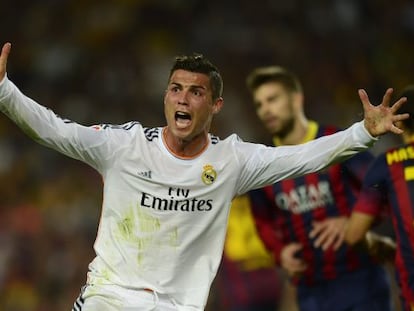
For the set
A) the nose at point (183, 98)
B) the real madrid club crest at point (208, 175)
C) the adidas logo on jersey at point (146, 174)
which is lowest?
the real madrid club crest at point (208, 175)

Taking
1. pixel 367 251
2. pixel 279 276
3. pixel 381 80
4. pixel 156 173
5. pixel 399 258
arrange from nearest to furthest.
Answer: pixel 156 173
pixel 399 258
pixel 367 251
pixel 279 276
pixel 381 80

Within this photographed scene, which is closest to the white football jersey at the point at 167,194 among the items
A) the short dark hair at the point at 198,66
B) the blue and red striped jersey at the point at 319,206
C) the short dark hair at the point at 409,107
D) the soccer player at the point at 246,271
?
the short dark hair at the point at 198,66

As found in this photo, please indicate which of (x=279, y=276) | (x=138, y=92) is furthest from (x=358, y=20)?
(x=279, y=276)

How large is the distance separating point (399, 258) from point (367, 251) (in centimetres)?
→ 67

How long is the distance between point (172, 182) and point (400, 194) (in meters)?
1.31

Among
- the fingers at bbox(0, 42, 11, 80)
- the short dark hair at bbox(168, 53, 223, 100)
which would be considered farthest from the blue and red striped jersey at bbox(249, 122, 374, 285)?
the fingers at bbox(0, 42, 11, 80)

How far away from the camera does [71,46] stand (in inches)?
552

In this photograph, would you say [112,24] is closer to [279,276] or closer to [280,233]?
[279,276]

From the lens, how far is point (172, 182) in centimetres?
482

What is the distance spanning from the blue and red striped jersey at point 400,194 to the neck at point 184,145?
107 centimetres

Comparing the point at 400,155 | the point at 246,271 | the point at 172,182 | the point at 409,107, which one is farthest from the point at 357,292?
the point at 246,271

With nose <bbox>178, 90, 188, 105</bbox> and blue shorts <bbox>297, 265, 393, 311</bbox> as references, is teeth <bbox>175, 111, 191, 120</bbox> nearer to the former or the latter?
nose <bbox>178, 90, 188, 105</bbox>

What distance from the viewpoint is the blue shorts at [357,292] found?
629cm

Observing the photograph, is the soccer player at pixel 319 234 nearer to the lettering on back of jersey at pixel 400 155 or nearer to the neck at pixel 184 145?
the lettering on back of jersey at pixel 400 155
